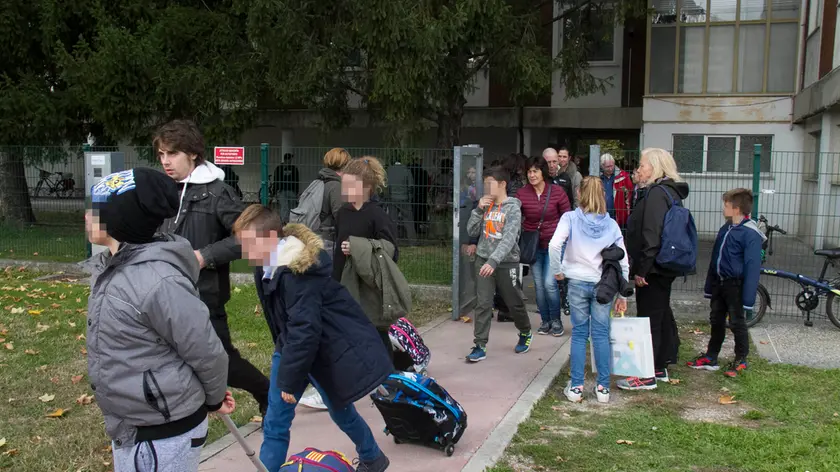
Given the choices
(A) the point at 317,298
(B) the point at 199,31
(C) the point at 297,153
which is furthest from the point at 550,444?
(B) the point at 199,31

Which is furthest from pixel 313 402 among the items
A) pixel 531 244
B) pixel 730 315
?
pixel 730 315

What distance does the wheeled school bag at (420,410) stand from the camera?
4414 mm

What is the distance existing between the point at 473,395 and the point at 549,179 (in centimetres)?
315

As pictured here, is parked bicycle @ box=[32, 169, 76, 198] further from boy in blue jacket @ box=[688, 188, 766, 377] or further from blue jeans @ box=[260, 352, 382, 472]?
boy in blue jacket @ box=[688, 188, 766, 377]

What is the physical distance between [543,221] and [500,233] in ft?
4.75

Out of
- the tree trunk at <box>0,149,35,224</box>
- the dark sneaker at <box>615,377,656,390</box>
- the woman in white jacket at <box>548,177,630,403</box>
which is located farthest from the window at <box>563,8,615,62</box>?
the tree trunk at <box>0,149,35,224</box>

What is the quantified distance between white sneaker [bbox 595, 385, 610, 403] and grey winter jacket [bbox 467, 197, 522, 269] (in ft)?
4.28

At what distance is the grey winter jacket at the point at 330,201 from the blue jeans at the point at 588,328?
188 centimetres

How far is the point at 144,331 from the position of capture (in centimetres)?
253

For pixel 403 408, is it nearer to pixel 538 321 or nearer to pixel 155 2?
pixel 538 321

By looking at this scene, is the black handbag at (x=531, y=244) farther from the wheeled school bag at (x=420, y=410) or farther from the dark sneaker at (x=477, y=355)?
the wheeled school bag at (x=420, y=410)

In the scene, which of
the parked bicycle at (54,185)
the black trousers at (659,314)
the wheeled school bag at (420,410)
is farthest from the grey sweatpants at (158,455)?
the parked bicycle at (54,185)

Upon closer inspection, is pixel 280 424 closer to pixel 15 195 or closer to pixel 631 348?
pixel 631 348

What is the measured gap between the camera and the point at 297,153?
9.99 metres
